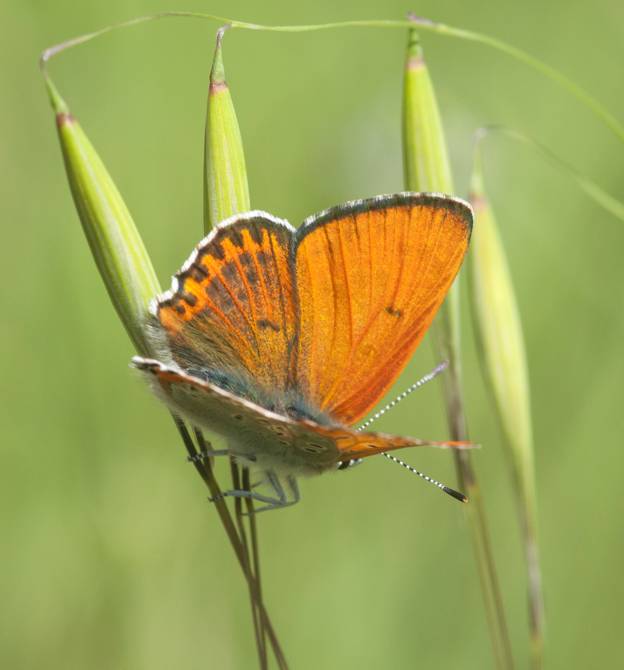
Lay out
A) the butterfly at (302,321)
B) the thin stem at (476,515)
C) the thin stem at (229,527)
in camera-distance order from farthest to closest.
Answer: the butterfly at (302,321) < the thin stem at (476,515) < the thin stem at (229,527)

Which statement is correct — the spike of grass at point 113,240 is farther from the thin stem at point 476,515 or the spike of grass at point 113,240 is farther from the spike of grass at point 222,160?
the thin stem at point 476,515

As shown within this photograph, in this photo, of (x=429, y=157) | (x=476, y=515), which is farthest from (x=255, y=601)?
(x=429, y=157)

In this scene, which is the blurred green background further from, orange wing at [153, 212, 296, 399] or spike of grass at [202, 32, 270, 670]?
spike of grass at [202, 32, 270, 670]

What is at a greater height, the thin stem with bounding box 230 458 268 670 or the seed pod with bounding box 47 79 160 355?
the seed pod with bounding box 47 79 160 355

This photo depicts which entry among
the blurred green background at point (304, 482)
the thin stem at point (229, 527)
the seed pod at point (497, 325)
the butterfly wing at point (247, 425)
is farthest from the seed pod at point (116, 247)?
the blurred green background at point (304, 482)

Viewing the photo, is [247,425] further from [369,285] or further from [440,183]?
[440,183]

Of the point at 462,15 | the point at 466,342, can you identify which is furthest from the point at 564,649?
the point at 462,15

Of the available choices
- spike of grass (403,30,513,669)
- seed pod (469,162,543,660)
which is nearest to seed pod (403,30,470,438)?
spike of grass (403,30,513,669)
